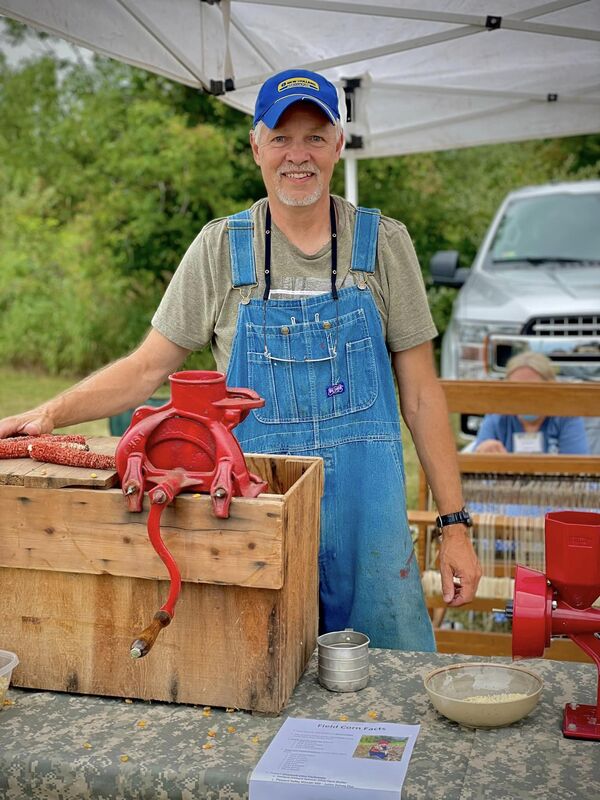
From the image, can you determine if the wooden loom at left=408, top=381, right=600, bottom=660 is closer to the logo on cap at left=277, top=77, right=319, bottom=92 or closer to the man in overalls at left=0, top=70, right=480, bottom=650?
the man in overalls at left=0, top=70, right=480, bottom=650

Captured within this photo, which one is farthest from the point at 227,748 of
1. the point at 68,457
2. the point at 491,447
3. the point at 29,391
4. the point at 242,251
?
the point at 29,391

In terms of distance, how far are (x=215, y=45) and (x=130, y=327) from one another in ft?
26.2

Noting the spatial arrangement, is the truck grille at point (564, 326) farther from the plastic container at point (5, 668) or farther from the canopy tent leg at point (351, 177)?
the plastic container at point (5, 668)

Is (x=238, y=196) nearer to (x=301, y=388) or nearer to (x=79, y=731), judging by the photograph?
(x=301, y=388)

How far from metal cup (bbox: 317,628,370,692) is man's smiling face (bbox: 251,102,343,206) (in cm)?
112

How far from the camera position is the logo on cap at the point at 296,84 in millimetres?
2455

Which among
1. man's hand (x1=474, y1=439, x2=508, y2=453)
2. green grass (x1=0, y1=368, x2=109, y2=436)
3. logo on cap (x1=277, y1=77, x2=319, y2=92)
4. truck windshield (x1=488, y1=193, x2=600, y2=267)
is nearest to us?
logo on cap (x1=277, y1=77, x2=319, y2=92)

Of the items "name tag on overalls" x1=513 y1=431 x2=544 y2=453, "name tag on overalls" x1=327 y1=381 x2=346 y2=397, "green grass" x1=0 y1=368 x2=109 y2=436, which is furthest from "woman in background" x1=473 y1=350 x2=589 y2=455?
"green grass" x1=0 y1=368 x2=109 y2=436

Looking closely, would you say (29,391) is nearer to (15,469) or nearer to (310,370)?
(310,370)

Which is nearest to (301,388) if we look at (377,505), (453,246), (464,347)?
(377,505)

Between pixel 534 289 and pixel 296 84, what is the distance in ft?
14.8

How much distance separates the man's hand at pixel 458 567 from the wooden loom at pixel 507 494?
4.41ft

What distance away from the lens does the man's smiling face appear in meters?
2.50

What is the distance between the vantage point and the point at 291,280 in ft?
8.37
